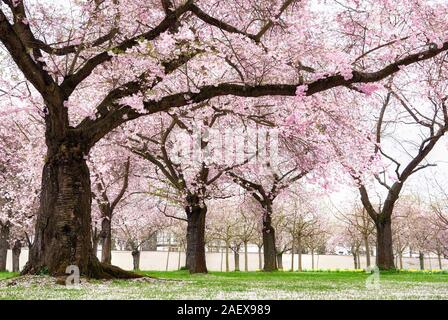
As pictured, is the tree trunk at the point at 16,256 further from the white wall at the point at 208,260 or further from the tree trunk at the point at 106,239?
the white wall at the point at 208,260

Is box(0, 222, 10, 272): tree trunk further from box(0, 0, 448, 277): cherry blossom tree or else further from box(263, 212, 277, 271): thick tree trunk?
box(0, 0, 448, 277): cherry blossom tree

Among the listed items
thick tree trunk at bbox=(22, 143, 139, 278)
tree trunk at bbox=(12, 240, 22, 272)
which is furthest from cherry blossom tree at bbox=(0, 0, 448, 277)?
tree trunk at bbox=(12, 240, 22, 272)

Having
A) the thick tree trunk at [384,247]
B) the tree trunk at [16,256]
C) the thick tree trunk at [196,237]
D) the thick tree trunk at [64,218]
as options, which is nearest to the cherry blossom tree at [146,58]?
the thick tree trunk at [64,218]

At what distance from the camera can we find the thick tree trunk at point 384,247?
82.7 ft

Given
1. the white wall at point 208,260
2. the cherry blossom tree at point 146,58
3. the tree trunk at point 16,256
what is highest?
the cherry blossom tree at point 146,58

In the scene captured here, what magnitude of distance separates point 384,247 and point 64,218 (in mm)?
18025

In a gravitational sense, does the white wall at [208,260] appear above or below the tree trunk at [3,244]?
below

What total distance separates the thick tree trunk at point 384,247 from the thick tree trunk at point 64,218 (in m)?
16.6

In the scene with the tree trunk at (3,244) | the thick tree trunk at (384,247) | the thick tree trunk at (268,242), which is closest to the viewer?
the thick tree trunk at (384,247)

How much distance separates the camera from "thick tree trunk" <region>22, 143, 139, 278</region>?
Answer: 12.3m
